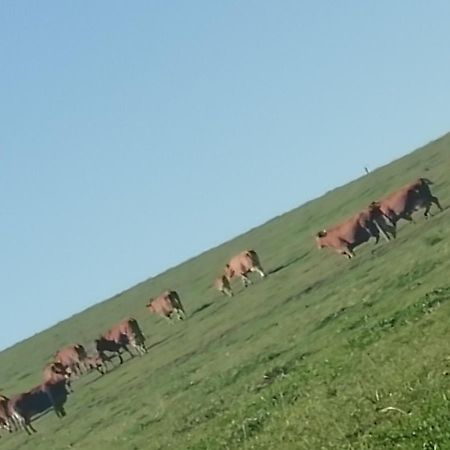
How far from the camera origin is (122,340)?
43.1 meters

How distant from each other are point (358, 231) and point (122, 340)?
9.65 meters

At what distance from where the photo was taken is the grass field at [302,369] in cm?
1600

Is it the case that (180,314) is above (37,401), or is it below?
above

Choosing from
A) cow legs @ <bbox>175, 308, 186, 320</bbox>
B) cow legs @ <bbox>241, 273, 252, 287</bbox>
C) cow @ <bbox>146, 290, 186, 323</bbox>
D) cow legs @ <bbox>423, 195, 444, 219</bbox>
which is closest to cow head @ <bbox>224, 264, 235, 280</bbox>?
cow legs @ <bbox>241, 273, 252, 287</bbox>

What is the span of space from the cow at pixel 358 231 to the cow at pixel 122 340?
24.7 ft

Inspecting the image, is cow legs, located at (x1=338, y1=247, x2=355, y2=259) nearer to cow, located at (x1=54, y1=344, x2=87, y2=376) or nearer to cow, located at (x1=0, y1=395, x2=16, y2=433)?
cow, located at (x1=0, y1=395, x2=16, y2=433)

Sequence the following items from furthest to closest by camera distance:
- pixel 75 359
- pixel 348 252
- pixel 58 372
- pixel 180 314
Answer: pixel 180 314
pixel 75 359
pixel 58 372
pixel 348 252

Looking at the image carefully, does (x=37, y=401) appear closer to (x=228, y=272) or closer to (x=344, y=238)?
(x=344, y=238)

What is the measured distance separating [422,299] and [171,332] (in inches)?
806

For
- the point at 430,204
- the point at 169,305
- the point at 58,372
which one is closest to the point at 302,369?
the point at 430,204

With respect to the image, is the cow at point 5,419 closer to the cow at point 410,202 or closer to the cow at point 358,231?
the cow at point 358,231

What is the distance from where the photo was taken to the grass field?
1600 cm

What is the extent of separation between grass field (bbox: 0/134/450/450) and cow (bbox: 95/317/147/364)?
1.98ft

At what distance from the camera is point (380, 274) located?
29.0 m
